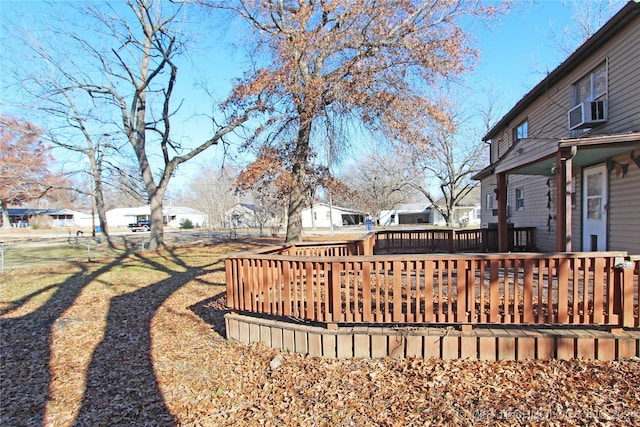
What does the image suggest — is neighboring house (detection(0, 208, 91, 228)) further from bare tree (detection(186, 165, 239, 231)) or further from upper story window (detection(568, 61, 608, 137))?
upper story window (detection(568, 61, 608, 137))

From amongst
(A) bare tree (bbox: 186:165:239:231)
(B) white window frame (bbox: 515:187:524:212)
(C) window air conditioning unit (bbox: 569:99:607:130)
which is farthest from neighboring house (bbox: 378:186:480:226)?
(C) window air conditioning unit (bbox: 569:99:607:130)

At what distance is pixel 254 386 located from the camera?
136 inches

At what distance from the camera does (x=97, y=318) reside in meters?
5.98

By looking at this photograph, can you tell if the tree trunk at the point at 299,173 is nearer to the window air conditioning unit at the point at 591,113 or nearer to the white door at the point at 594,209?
the window air conditioning unit at the point at 591,113

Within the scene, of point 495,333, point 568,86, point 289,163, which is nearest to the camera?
point 495,333

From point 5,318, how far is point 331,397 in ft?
21.7

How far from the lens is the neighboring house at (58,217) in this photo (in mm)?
55700

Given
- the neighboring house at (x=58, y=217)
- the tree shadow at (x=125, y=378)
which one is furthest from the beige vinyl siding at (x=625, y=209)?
the neighboring house at (x=58, y=217)

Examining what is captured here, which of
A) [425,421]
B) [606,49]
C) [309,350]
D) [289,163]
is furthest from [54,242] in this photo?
[606,49]

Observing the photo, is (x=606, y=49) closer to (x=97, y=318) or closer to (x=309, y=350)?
(x=309, y=350)

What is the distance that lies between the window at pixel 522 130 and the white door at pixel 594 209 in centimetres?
366

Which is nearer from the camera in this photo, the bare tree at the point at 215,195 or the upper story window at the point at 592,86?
the upper story window at the point at 592,86

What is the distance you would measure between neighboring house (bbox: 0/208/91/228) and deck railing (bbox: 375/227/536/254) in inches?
2400

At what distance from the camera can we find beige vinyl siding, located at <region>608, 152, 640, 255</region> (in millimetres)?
6281
